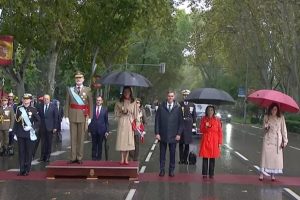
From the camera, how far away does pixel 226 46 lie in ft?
182

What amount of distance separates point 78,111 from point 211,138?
10.6 feet

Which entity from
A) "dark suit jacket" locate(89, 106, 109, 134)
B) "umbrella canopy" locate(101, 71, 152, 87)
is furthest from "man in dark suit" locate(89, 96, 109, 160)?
"umbrella canopy" locate(101, 71, 152, 87)

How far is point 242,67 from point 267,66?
21.0 m

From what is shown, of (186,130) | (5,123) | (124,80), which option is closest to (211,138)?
(124,80)

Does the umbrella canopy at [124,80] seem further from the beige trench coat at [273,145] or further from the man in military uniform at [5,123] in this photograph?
the man in military uniform at [5,123]

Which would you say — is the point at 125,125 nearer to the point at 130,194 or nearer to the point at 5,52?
the point at 130,194

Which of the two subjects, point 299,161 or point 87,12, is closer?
point 299,161

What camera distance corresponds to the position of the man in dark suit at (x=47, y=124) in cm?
1673

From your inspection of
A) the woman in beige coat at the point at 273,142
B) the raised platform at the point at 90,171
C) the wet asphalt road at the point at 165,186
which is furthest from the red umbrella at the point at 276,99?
the raised platform at the point at 90,171

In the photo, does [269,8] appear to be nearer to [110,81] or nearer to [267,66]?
[267,66]

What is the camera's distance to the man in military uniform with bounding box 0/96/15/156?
59.6 ft

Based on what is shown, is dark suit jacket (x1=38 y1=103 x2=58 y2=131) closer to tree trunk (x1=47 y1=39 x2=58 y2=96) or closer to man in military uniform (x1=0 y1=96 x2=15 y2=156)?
man in military uniform (x1=0 y1=96 x2=15 y2=156)

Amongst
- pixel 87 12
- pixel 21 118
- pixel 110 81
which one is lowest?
pixel 21 118

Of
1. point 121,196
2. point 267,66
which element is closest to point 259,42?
point 267,66
